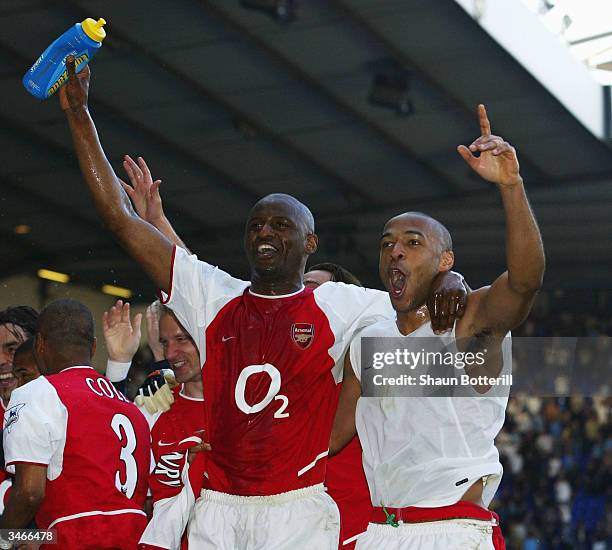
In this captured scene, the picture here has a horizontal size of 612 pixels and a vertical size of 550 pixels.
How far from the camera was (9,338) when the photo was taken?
15.6 feet

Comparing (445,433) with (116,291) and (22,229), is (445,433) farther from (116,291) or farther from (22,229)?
(22,229)

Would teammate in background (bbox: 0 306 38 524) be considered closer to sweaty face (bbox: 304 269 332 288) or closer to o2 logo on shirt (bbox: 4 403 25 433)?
o2 logo on shirt (bbox: 4 403 25 433)

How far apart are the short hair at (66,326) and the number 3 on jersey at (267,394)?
0.79 m

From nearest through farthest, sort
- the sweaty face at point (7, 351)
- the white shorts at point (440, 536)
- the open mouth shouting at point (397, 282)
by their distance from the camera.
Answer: the white shorts at point (440, 536), the open mouth shouting at point (397, 282), the sweaty face at point (7, 351)

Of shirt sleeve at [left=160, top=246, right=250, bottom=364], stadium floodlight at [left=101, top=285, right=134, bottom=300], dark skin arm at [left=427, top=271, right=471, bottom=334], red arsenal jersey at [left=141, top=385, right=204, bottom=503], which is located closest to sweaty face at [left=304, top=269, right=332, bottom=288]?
red arsenal jersey at [left=141, top=385, right=204, bottom=503]

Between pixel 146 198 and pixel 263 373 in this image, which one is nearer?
pixel 263 373

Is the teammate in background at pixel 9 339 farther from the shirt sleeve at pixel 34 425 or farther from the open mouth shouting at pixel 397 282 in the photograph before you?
the open mouth shouting at pixel 397 282

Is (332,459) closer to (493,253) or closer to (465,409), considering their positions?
(465,409)

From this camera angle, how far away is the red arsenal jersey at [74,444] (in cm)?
339

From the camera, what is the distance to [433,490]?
2891 millimetres

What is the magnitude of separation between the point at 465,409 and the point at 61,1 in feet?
17.1

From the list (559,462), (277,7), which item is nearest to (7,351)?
(277,7)

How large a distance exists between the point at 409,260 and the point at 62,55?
1212 mm

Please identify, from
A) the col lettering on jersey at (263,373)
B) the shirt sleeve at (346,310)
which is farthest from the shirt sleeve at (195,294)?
the shirt sleeve at (346,310)
